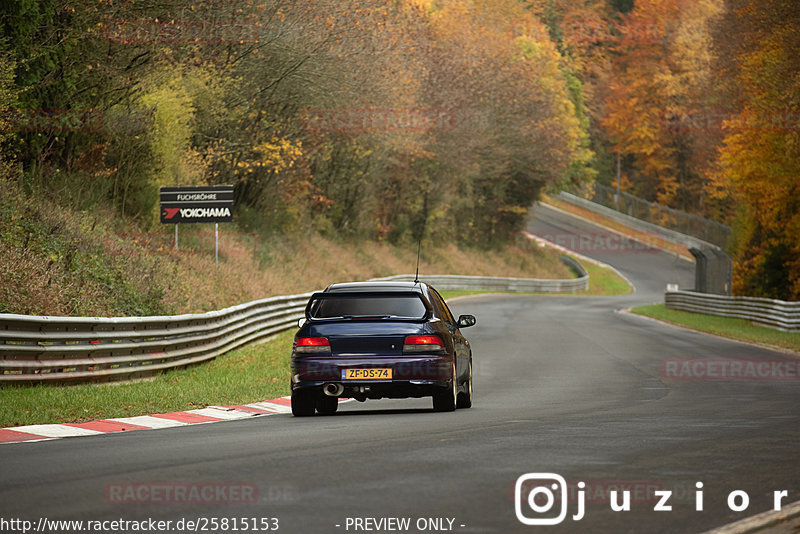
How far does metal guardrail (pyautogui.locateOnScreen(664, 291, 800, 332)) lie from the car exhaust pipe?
2655 centimetres

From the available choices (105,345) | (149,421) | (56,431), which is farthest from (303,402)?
(105,345)

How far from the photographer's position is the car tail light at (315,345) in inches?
544

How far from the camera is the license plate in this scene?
540 inches

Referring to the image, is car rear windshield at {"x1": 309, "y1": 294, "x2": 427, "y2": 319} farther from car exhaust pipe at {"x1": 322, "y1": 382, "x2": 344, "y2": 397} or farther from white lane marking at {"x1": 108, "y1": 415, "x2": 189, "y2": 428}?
white lane marking at {"x1": 108, "y1": 415, "x2": 189, "y2": 428}

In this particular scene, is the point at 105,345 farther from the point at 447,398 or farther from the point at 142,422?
the point at 447,398

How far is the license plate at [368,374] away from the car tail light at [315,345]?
35 cm

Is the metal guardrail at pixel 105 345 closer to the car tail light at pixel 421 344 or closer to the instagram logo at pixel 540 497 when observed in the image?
the car tail light at pixel 421 344

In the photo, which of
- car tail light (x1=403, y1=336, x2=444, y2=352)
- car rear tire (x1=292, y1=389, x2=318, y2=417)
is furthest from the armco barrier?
car tail light (x1=403, y1=336, x2=444, y2=352)

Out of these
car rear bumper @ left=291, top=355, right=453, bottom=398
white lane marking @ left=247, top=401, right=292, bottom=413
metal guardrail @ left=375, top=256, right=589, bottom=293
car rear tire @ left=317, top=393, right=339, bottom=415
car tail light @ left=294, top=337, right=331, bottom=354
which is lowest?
metal guardrail @ left=375, top=256, right=589, bottom=293

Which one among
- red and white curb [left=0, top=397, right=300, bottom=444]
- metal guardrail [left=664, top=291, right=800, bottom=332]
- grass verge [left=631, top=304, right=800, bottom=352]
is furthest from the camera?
metal guardrail [left=664, top=291, right=800, bottom=332]

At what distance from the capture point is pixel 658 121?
96.9 m

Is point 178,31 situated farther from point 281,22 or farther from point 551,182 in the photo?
point 551,182

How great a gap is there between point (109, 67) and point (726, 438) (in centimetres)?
2286

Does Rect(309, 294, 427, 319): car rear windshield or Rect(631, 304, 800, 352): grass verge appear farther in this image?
Rect(631, 304, 800, 352): grass verge
